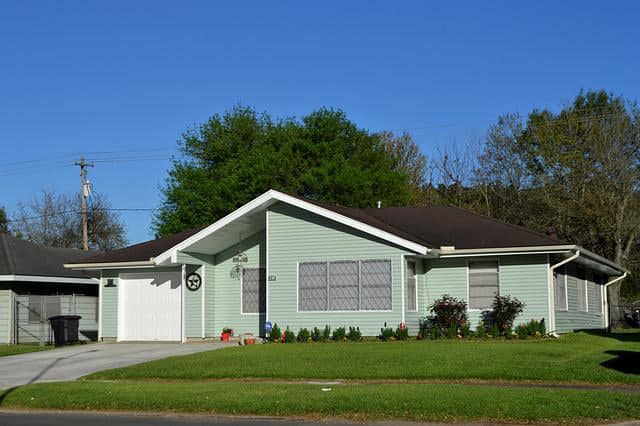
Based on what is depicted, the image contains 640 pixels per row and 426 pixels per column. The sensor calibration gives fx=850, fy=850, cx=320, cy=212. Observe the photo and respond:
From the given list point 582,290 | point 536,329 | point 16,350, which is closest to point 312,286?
point 536,329

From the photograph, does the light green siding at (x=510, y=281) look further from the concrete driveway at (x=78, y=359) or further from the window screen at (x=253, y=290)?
the concrete driveway at (x=78, y=359)

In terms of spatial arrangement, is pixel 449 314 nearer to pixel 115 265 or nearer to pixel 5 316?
pixel 115 265

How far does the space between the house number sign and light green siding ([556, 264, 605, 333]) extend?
11494mm

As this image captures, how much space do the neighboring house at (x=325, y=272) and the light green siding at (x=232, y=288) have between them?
34mm

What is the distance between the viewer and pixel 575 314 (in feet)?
92.8

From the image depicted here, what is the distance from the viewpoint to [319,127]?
48031 millimetres

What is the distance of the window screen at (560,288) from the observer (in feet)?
85.9

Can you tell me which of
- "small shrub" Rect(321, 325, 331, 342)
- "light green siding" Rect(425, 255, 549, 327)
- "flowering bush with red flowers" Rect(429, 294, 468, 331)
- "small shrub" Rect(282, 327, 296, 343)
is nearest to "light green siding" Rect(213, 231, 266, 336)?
"small shrub" Rect(282, 327, 296, 343)

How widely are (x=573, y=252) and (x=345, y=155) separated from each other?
23.8 m

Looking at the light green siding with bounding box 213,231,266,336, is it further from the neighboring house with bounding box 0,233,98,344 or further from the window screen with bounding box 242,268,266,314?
the neighboring house with bounding box 0,233,98,344

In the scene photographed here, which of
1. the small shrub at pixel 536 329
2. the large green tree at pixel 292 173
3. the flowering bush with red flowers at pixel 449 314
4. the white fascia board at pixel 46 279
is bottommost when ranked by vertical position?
the small shrub at pixel 536 329

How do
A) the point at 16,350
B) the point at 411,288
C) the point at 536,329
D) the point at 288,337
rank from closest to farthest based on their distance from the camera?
the point at 536,329 → the point at 288,337 → the point at 411,288 → the point at 16,350

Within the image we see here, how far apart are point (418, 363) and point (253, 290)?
33.6 ft

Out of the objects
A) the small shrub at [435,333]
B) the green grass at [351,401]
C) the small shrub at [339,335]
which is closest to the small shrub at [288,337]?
the small shrub at [339,335]
